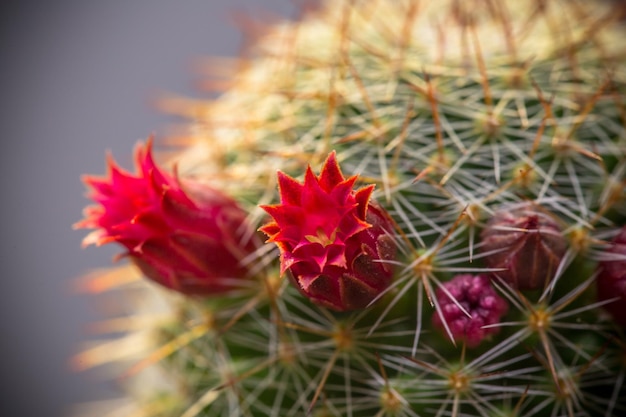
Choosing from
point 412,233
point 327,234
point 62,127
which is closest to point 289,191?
point 327,234

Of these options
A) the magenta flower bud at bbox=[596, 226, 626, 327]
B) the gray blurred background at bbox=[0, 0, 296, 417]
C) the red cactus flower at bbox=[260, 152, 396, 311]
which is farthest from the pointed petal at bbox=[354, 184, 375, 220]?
the gray blurred background at bbox=[0, 0, 296, 417]

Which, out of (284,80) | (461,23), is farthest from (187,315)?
(461,23)

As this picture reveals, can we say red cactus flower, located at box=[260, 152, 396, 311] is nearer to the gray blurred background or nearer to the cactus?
the cactus

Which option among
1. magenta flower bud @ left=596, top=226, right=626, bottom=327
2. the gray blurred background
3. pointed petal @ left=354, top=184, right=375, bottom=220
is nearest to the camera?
pointed petal @ left=354, top=184, right=375, bottom=220

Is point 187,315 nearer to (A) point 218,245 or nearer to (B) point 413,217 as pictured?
(A) point 218,245

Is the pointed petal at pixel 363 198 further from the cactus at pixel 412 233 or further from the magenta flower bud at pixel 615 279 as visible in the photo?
the magenta flower bud at pixel 615 279

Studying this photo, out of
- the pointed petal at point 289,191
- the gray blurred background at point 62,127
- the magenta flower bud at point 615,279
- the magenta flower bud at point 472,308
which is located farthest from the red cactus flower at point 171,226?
the gray blurred background at point 62,127
